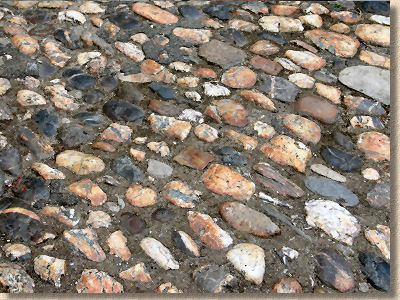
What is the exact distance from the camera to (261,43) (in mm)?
3352

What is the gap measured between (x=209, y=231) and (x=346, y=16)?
1.92 meters

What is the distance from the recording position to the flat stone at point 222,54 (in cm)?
321

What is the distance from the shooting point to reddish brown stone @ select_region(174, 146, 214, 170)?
2.65m

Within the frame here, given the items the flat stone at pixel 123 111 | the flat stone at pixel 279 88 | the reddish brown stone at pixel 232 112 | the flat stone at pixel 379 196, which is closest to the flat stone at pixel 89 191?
the flat stone at pixel 123 111

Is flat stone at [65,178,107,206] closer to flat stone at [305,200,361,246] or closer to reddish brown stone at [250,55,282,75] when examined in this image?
flat stone at [305,200,361,246]

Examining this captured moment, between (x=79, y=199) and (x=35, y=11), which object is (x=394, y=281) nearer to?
(x=79, y=199)

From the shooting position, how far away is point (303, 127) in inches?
113

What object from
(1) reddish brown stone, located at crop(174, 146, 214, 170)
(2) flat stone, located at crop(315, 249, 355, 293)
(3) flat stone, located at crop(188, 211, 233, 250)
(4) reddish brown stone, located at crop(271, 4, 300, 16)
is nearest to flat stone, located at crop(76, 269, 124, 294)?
(3) flat stone, located at crop(188, 211, 233, 250)

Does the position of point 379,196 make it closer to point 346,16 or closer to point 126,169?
point 126,169

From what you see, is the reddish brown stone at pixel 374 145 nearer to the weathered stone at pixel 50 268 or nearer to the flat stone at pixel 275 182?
the flat stone at pixel 275 182

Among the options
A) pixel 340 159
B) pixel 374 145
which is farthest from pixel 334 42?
pixel 340 159

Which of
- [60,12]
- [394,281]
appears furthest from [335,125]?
[60,12]

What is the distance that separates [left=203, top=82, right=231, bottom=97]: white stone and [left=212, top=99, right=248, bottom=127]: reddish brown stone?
0.06 metres

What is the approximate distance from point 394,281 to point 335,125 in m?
0.91
